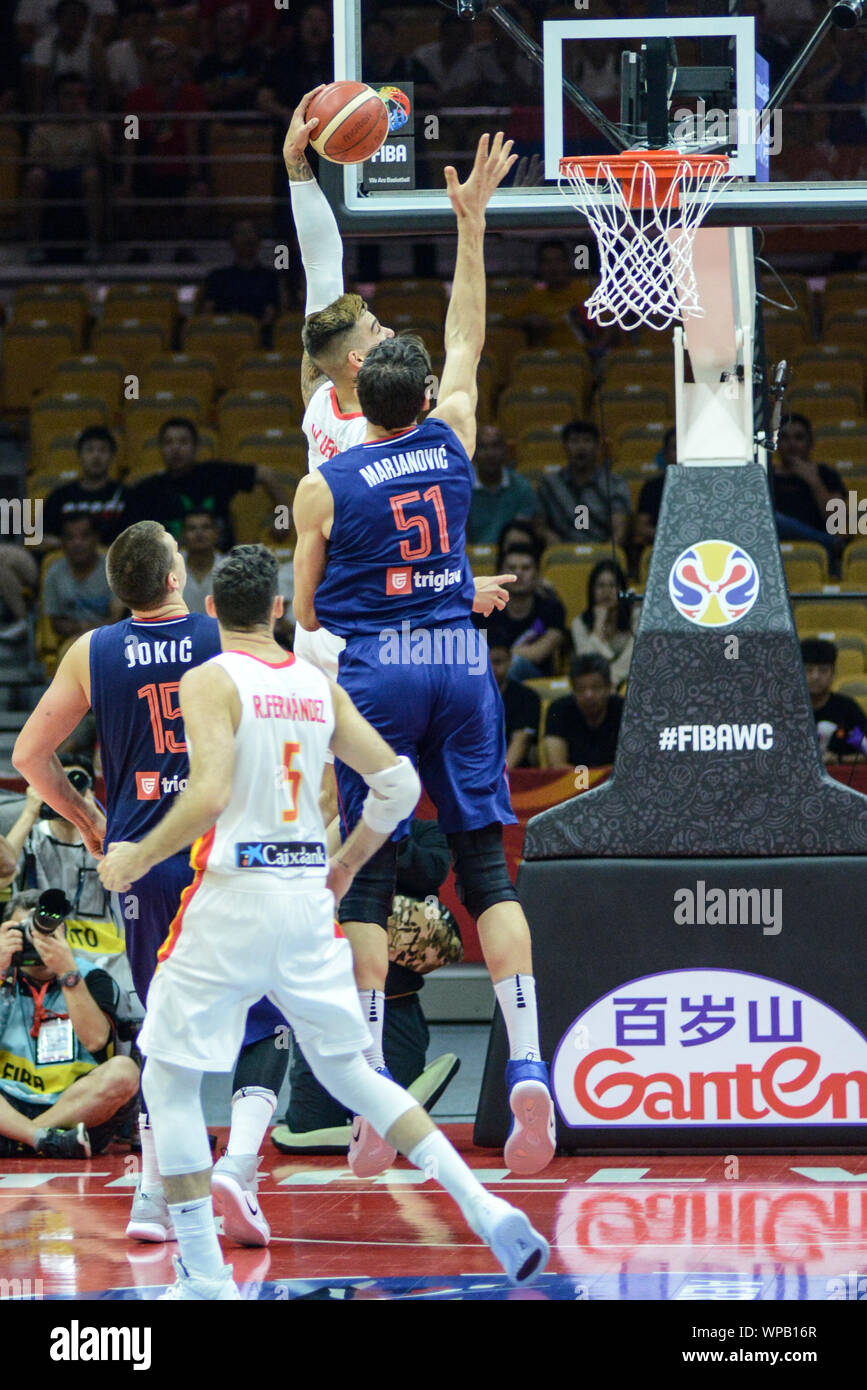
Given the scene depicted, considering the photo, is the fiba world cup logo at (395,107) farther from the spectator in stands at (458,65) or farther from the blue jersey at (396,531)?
the spectator in stands at (458,65)

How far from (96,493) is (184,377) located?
2.34m

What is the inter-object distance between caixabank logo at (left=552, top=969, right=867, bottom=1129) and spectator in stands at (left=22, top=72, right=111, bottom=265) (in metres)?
10.8

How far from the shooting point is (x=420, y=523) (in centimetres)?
637

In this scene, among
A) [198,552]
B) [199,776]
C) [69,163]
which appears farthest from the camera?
[69,163]

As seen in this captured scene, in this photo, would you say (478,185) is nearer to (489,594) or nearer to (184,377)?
(489,594)

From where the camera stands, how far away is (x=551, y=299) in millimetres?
15789

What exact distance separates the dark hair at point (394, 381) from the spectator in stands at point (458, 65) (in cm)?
665

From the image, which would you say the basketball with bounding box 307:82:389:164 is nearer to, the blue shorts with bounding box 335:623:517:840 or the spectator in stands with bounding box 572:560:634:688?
the blue shorts with bounding box 335:623:517:840

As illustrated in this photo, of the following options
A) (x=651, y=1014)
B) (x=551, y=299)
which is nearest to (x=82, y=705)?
(x=651, y=1014)

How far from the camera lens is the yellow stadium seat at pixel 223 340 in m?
15.9

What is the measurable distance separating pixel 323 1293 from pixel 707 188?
14.6ft

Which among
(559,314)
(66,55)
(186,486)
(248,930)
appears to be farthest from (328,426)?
(66,55)

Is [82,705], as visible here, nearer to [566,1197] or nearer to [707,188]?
[566,1197]

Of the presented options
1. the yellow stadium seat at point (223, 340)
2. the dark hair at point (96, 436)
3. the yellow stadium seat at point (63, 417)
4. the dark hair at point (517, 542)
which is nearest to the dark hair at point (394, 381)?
the dark hair at point (517, 542)
